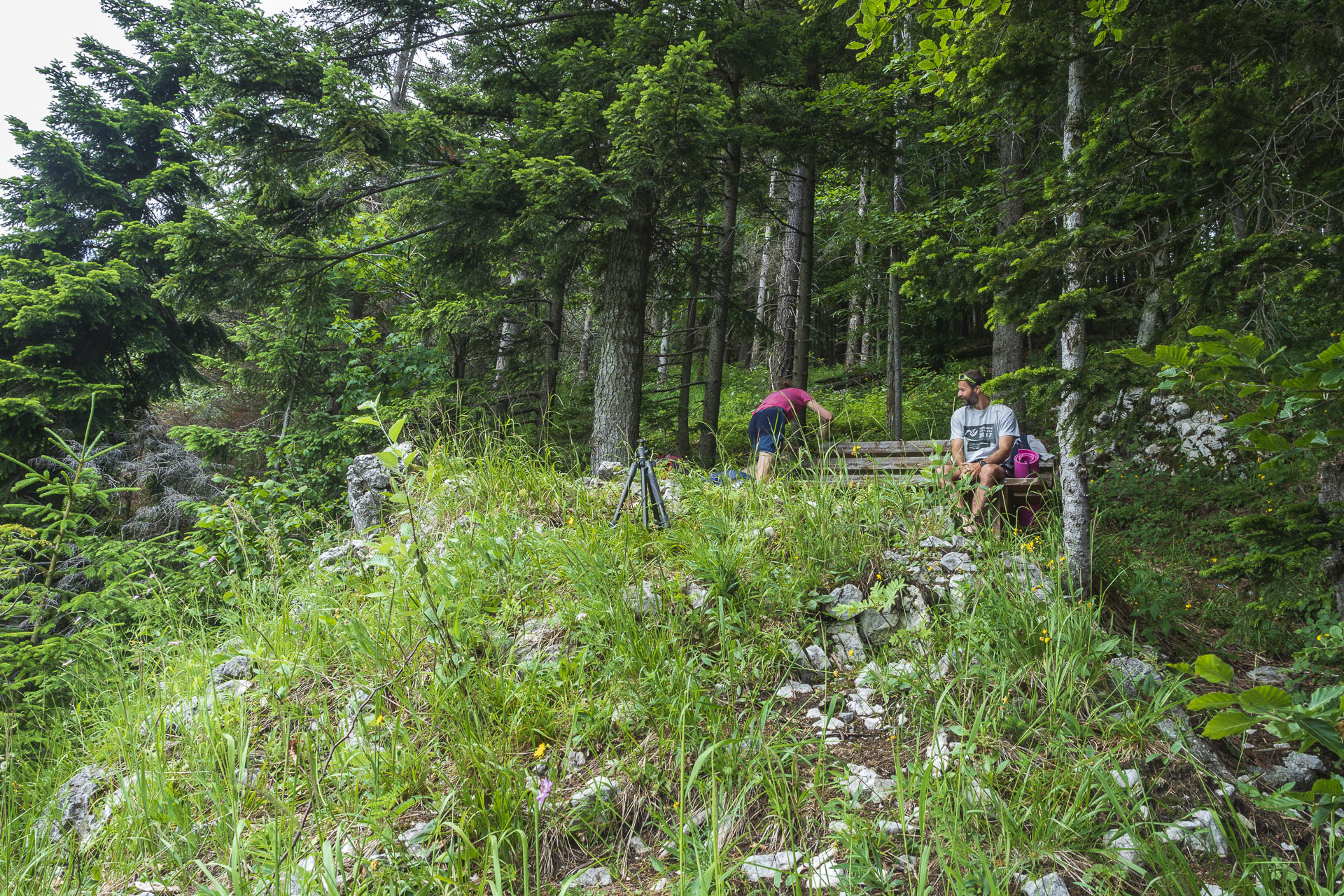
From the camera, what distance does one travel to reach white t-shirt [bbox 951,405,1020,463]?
4.96 metres

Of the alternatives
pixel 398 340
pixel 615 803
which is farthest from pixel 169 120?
pixel 615 803

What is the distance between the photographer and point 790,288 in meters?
10.6

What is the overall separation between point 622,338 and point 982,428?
3907 millimetres

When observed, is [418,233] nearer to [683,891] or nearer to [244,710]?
[244,710]

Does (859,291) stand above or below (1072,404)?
above

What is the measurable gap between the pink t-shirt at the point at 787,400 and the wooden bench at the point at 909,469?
633mm

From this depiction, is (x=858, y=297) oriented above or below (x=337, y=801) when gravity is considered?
above

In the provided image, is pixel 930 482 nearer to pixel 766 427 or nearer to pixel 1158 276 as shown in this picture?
pixel 1158 276

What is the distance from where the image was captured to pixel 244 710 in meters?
2.83

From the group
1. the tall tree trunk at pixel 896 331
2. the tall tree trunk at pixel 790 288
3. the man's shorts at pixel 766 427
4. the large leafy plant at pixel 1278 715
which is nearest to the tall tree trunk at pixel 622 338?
the man's shorts at pixel 766 427

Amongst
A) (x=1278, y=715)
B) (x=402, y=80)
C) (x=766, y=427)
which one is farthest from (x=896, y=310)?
(x=402, y=80)

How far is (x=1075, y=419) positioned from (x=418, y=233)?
20.7 feet

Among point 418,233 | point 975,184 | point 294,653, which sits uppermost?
point 975,184

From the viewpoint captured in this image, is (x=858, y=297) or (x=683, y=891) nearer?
(x=683, y=891)
